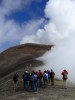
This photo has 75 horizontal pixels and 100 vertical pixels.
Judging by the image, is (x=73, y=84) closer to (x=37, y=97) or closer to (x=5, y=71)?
(x=37, y=97)

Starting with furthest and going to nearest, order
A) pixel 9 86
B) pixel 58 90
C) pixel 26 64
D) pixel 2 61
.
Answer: pixel 2 61, pixel 26 64, pixel 9 86, pixel 58 90

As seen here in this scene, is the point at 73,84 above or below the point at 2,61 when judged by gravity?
below

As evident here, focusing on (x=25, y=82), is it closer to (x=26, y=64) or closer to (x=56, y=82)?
(x=56, y=82)

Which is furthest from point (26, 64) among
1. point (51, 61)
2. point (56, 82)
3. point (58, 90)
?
point (58, 90)

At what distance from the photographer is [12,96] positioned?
4438 centimetres

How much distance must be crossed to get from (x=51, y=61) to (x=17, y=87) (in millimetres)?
22610

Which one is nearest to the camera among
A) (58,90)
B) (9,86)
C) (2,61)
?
(58,90)

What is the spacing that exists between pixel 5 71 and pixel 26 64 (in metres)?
8.02

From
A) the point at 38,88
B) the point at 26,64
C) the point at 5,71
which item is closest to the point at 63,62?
the point at 26,64

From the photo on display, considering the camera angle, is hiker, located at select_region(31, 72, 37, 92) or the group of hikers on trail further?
the group of hikers on trail

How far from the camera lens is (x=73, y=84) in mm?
51812

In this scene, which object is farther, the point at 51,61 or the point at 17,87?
the point at 51,61

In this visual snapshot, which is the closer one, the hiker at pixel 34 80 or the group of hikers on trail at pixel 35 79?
the hiker at pixel 34 80

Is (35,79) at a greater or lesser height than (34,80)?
greater
